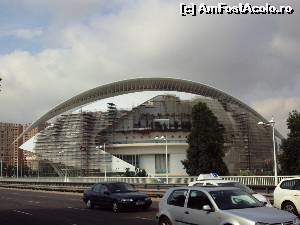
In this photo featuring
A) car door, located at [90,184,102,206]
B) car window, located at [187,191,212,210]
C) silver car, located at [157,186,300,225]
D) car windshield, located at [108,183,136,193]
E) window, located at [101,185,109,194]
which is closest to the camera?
silver car, located at [157,186,300,225]

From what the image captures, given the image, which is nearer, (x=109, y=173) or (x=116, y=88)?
(x=109, y=173)

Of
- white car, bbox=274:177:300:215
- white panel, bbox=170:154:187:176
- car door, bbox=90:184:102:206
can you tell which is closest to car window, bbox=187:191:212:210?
white car, bbox=274:177:300:215

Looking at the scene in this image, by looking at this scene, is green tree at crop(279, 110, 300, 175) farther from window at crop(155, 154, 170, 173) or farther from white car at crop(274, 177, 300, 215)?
window at crop(155, 154, 170, 173)

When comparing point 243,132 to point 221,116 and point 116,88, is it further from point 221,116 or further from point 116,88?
point 116,88

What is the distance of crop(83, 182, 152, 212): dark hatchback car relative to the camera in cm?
2336

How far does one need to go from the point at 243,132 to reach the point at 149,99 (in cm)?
1936

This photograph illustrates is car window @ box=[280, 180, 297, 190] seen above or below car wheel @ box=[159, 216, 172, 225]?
above

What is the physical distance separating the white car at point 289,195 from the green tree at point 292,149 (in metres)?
30.5

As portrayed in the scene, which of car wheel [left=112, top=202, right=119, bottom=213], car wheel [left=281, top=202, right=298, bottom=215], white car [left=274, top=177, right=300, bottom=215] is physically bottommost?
car wheel [left=112, top=202, right=119, bottom=213]

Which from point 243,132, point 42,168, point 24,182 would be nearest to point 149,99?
point 243,132

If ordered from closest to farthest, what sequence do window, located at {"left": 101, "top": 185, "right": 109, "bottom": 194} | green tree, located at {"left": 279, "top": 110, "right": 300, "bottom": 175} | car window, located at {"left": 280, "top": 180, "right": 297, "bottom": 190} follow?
car window, located at {"left": 280, "top": 180, "right": 297, "bottom": 190} → window, located at {"left": 101, "top": 185, "right": 109, "bottom": 194} → green tree, located at {"left": 279, "top": 110, "right": 300, "bottom": 175}

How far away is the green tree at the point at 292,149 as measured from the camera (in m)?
48.7

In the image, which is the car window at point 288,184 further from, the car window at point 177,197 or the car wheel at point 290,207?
the car window at point 177,197

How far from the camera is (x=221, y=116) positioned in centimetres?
10250
